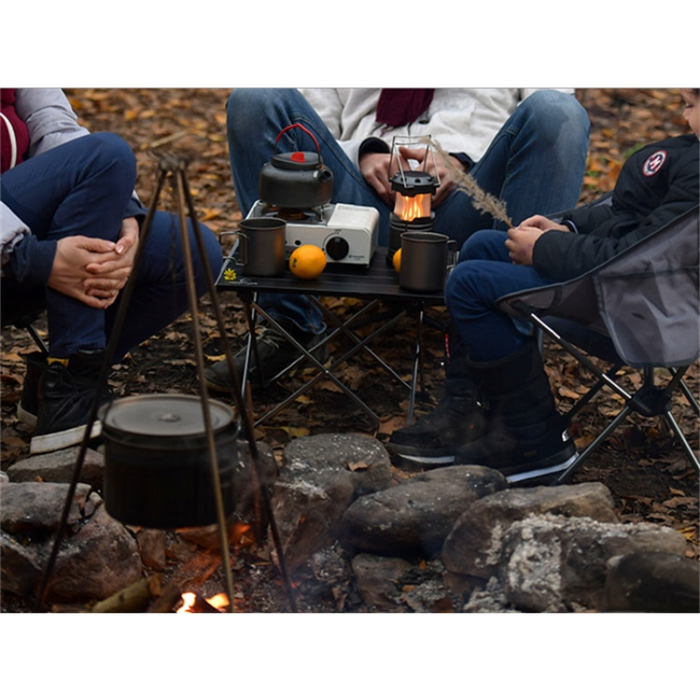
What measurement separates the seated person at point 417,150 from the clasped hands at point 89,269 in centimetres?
68

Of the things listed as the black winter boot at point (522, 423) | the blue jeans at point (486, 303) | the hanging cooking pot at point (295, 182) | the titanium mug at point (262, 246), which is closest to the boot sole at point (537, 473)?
the black winter boot at point (522, 423)

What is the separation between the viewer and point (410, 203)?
130 inches

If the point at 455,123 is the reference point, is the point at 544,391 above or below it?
below

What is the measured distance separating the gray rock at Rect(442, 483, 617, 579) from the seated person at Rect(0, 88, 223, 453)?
1.01m

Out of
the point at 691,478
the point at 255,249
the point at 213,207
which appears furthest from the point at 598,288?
the point at 213,207

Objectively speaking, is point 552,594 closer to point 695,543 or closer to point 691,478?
point 695,543

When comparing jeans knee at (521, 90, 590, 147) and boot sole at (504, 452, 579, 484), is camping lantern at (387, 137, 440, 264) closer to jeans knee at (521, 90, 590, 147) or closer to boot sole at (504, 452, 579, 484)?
jeans knee at (521, 90, 590, 147)

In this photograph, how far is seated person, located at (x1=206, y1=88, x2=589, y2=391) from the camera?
3.34 m

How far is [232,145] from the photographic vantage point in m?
3.59

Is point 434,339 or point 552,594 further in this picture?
point 434,339

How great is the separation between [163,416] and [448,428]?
135 cm

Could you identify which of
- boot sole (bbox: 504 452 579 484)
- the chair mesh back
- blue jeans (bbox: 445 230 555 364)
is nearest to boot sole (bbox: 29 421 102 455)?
blue jeans (bbox: 445 230 555 364)

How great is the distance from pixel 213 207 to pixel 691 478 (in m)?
3.05
